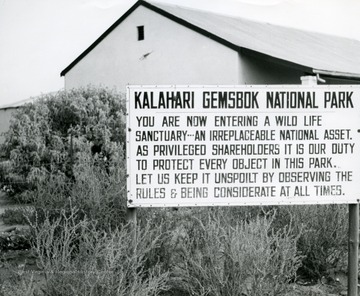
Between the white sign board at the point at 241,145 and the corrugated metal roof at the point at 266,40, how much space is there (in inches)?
378

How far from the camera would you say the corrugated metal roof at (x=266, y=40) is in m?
14.9

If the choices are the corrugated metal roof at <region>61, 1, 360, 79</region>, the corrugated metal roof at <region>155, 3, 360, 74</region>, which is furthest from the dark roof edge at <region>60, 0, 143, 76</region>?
the corrugated metal roof at <region>155, 3, 360, 74</region>

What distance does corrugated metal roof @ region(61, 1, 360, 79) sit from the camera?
14.9m

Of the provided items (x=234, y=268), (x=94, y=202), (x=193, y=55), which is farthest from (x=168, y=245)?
(x=193, y=55)

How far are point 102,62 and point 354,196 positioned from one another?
49.1ft

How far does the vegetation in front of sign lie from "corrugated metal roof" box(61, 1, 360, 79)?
743 centimetres

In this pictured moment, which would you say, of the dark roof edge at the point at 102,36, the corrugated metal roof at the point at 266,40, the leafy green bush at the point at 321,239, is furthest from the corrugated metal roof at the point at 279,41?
the leafy green bush at the point at 321,239

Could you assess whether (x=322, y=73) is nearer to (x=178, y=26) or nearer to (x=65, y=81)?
(x=178, y=26)

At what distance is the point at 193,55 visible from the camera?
15.8m

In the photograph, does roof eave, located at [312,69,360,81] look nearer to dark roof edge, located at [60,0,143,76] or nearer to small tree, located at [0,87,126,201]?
small tree, located at [0,87,126,201]

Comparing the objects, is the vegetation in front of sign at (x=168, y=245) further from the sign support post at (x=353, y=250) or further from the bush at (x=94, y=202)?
the sign support post at (x=353, y=250)

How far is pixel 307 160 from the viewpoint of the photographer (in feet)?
14.2

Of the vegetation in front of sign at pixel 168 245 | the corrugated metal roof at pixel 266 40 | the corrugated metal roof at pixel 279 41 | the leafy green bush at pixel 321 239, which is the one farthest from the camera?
the corrugated metal roof at pixel 279 41

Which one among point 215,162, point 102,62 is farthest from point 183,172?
point 102,62
